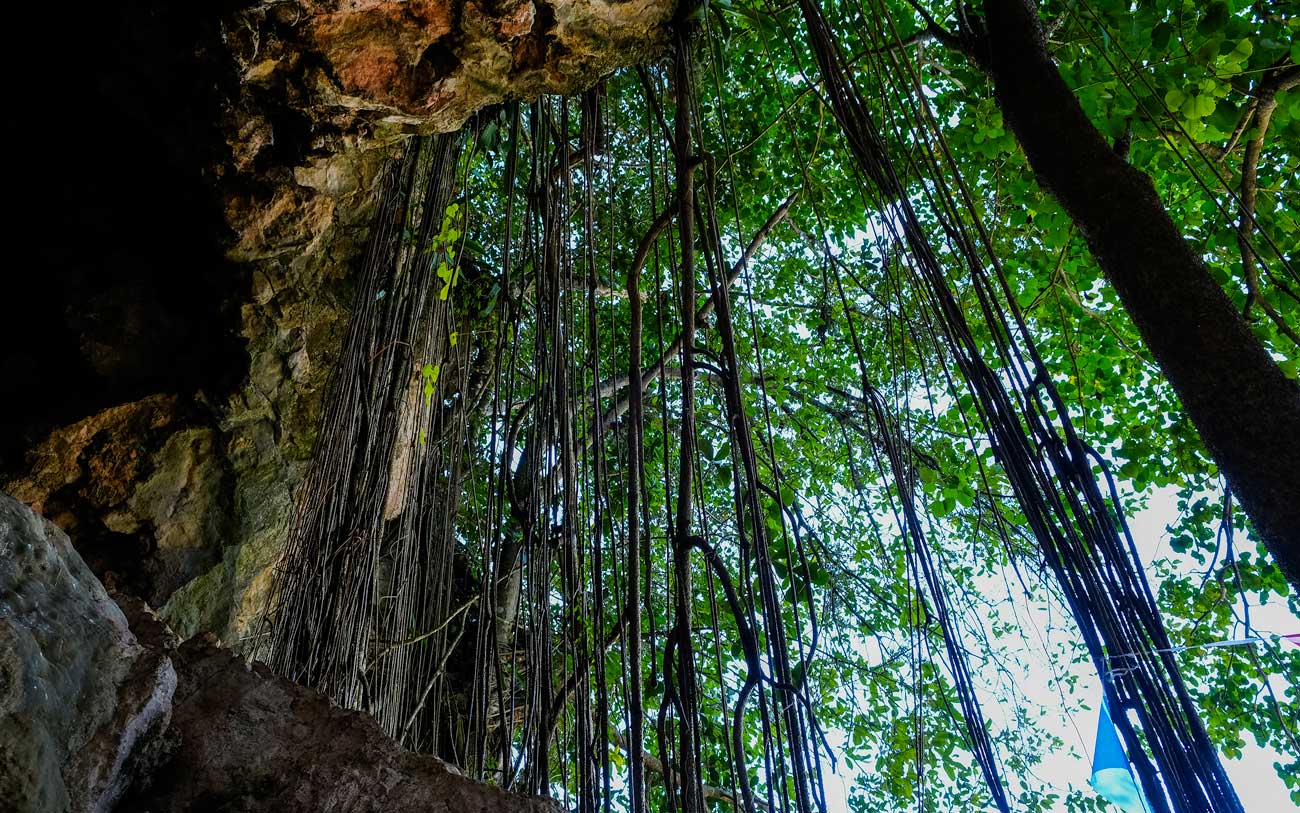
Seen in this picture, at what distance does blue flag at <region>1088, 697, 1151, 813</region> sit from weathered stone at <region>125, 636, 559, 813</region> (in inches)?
24.9

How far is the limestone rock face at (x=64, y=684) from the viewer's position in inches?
24.8

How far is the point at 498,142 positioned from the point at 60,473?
4.51 feet

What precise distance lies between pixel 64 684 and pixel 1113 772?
3.40 feet

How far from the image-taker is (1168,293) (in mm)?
1253

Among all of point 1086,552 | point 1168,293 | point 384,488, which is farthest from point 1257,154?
point 384,488

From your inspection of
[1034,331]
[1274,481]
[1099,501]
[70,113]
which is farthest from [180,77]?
[1034,331]

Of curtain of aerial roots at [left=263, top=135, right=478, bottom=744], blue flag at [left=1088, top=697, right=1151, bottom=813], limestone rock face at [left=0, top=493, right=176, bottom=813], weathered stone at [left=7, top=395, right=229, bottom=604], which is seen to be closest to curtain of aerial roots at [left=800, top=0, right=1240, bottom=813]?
blue flag at [left=1088, top=697, right=1151, bottom=813]

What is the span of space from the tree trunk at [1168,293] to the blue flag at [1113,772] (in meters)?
0.41

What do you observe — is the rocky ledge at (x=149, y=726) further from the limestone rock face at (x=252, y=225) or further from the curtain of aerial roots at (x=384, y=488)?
the limestone rock face at (x=252, y=225)

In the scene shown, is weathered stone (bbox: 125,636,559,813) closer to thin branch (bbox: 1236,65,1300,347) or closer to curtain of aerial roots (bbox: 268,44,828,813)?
curtain of aerial roots (bbox: 268,44,828,813)

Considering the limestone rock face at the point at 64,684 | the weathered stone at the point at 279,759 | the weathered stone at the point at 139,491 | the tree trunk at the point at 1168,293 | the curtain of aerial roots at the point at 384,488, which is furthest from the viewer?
the weathered stone at the point at 139,491

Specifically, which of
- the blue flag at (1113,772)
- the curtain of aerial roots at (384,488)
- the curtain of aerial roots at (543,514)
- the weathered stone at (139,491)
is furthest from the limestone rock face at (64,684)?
the weathered stone at (139,491)

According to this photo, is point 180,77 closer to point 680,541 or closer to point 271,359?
point 271,359

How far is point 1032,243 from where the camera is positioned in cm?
310
